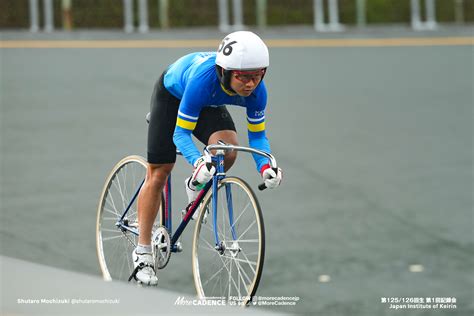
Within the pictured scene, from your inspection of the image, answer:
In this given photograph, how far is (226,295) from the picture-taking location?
5117mm

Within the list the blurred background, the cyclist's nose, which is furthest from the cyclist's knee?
the blurred background

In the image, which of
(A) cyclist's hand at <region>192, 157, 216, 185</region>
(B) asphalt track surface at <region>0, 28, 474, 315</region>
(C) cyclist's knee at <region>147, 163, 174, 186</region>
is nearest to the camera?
(A) cyclist's hand at <region>192, 157, 216, 185</region>

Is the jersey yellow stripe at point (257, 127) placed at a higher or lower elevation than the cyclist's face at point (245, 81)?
lower

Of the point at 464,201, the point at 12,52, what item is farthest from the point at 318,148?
the point at 12,52

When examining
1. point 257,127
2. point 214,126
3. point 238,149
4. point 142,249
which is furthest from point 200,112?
point 142,249

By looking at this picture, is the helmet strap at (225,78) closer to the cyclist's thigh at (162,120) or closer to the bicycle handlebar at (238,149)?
the bicycle handlebar at (238,149)

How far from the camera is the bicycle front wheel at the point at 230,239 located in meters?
4.80

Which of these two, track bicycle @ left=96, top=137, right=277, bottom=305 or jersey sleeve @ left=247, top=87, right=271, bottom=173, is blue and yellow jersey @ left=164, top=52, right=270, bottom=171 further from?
track bicycle @ left=96, top=137, right=277, bottom=305

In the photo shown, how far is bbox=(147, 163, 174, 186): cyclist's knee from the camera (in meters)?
5.35

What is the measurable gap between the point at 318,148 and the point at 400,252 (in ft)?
10.3

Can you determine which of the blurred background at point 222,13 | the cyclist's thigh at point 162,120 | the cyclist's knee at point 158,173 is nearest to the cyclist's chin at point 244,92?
the cyclist's thigh at point 162,120

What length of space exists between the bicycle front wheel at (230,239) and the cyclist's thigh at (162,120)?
0.37 meters

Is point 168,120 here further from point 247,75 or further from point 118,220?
point 118,220

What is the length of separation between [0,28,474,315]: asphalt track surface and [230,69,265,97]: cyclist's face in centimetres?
163
